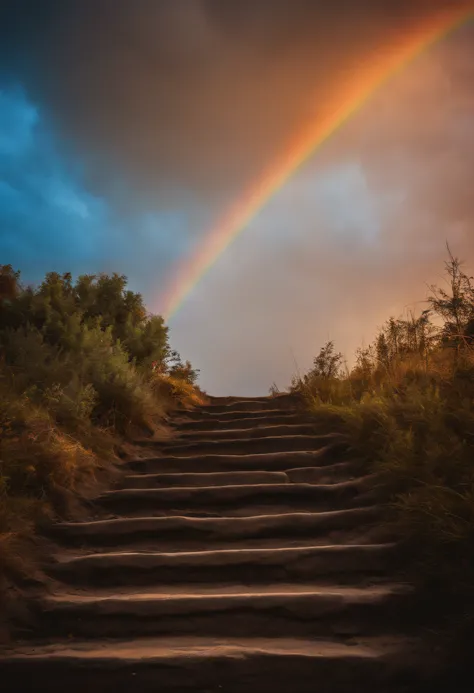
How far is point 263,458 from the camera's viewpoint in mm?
4949

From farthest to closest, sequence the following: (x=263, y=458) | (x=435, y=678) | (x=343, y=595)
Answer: (x=263, y=458)
(x=343, y=595)
(x=435, y=678)

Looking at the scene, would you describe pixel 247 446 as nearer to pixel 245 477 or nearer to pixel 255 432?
pixel 255 432

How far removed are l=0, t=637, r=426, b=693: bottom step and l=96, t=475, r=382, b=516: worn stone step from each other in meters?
1.58

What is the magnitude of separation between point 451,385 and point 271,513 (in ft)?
6.30

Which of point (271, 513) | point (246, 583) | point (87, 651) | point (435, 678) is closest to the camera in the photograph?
point (435, 678)

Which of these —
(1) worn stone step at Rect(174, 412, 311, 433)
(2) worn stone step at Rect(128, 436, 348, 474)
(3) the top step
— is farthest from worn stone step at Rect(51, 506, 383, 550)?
(3) the top step

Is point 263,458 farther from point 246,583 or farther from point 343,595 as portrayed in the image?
point 343,595

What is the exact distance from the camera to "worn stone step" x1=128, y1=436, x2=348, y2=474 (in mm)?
4902

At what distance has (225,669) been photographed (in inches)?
95.1

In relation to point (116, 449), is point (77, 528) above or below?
below

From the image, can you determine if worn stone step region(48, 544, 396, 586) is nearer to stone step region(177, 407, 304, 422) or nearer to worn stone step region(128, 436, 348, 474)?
worn stone step region(128, 436, 348, 474)

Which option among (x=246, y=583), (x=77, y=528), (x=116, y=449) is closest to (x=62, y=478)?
(x=77, y=528)

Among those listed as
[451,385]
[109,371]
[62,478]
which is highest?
[109,371]

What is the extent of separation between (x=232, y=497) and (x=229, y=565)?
0.95m
